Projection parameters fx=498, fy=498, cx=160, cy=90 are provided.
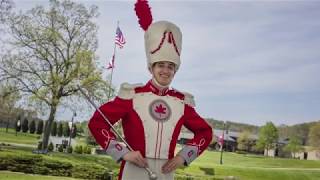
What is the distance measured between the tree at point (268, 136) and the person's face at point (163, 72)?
58.4 metres

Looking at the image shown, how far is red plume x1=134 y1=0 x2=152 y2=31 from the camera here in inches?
141

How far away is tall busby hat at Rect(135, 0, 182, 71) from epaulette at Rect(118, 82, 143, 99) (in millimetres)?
192

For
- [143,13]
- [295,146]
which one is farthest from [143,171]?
[295,146]

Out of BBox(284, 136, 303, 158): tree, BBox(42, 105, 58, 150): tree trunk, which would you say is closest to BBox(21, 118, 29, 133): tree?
BBox(42, 105, 58, 150): tree trunk

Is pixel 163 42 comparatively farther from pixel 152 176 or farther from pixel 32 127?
pixel 32 127

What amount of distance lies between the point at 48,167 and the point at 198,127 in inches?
620

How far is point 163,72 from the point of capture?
3262mm

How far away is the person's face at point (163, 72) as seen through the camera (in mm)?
3268

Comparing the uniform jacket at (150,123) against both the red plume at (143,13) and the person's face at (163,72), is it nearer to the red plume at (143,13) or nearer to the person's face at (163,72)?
the person's face at (163,72)

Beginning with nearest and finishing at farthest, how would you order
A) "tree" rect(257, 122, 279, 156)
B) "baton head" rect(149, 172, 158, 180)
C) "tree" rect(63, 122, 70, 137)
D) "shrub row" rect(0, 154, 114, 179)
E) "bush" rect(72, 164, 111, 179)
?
"baton head" rect(149, 172, 158, 180) → "shrub row" rect(0, 154, 114, 179) → "bush" rect(72, 164, 111, 179) → "tree" rect(257, 122, 279, 156) → "tree" rect(63, 122, 70, 137)

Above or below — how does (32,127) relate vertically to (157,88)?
above

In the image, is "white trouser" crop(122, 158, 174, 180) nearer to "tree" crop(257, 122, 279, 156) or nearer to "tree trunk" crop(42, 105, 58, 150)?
"tree trunk" crop(42, 105, 58, 150)

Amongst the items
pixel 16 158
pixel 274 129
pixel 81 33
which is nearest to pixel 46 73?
pixel 81 33

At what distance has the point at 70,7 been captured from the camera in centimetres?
2786
